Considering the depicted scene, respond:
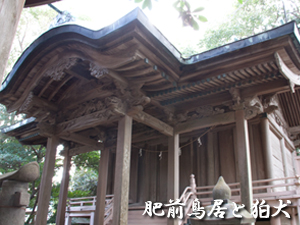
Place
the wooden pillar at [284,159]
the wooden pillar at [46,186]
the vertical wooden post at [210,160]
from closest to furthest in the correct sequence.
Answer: the wooden pillar at [46,186], the vertical wooden post at [210,160], the wooden pillar at [284,159]

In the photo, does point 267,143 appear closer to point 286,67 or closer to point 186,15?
point 286,67

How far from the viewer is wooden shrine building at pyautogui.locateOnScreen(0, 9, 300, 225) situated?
4770mm

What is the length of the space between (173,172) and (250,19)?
40.2 ft

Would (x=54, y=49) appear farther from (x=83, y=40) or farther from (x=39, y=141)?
(x=39, y=141)

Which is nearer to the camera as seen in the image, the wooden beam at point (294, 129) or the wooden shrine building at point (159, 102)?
the wooden shrine building at point (159, 102)

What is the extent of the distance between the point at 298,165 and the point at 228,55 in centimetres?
706

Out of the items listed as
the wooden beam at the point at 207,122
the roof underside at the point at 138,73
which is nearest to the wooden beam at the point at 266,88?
the roof underside at the point at 138,73

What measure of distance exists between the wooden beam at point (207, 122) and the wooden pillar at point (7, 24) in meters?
4.96

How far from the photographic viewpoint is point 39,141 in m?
9.46

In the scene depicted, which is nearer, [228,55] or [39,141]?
[228,55]

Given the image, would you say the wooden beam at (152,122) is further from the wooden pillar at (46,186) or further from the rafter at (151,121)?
the wooden pillar at (46,186)

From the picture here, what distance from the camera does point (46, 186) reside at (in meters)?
6.57

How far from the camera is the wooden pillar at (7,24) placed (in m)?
1.43

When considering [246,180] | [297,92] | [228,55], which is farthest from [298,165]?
[228,55]
